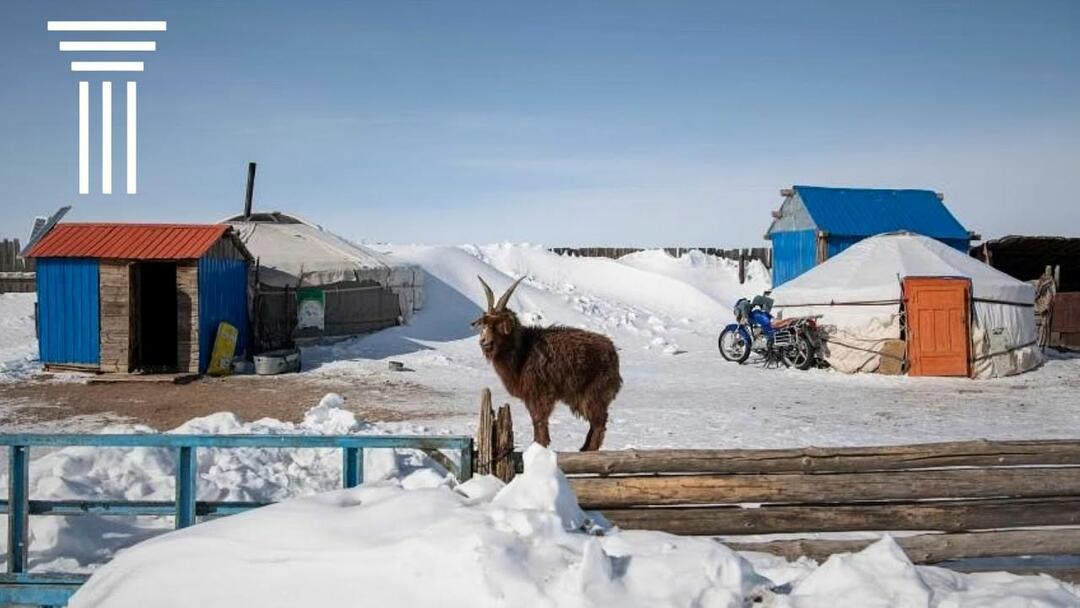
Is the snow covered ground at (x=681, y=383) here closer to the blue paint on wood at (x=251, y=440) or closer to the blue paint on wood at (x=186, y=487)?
the blue paint on wood at (x=251, y=440)

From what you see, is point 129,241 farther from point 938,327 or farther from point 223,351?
point 938,327

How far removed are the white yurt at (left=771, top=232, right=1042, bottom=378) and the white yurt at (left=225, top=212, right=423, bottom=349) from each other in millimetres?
10728

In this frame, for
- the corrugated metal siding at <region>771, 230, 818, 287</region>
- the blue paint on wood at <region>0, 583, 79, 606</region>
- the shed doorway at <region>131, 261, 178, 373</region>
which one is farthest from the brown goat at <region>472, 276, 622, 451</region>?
the corrugated metal siding at <region>771, 230, 818, 287</region>

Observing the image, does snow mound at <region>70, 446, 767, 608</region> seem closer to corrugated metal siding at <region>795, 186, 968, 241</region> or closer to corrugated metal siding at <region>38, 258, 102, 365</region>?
corrugated metal siding at <region>38, 258, 102, 365</region>

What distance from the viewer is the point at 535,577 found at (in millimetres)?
2949

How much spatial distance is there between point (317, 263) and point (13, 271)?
14098 millimetres

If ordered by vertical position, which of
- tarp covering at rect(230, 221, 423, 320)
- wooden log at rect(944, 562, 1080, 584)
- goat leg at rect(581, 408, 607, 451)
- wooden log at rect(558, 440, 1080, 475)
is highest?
tarp covering at rect(230, 221, 423, 320)

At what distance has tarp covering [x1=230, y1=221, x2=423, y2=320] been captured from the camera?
64.7 ft

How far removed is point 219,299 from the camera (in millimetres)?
16766

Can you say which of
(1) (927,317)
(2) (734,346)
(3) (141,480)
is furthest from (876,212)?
(3) (141,480)

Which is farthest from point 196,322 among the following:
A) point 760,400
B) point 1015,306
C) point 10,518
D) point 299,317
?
point 1015,306

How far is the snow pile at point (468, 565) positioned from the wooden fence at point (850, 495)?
0.67 meters

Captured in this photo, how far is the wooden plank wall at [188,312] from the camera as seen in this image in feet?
52.0

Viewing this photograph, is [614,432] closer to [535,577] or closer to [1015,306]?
[535,577]
